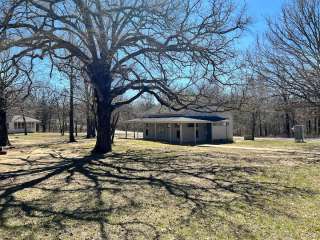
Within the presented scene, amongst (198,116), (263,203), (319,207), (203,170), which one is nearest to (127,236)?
(263,203)

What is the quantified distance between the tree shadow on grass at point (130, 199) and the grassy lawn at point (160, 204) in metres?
0.02

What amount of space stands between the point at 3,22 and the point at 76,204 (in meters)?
9.30

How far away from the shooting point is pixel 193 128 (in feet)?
129

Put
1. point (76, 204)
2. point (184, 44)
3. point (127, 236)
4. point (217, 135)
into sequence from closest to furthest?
1. point (127, 236)
2. point (76, 204)
3. point (184, 44)
4. point (217, 135)

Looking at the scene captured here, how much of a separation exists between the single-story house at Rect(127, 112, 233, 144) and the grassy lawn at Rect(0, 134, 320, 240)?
23957mm

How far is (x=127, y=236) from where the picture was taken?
625 centimetres

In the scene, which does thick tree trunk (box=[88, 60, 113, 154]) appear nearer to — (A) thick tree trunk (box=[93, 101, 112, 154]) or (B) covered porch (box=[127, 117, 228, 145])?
(A) thick tree trunk (box=[93, 101, 112, 154])

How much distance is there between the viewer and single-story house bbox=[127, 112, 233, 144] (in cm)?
3828

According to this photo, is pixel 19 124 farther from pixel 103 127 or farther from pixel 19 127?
pixel 103 127

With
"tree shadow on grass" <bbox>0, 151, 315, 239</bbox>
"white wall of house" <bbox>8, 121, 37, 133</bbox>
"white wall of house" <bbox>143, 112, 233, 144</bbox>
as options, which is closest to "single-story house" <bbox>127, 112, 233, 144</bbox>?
"white wall of house" <bbox>143, 112, 233, 144</bbox>

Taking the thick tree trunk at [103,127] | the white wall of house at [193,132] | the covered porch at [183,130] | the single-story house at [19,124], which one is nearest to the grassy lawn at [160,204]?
the thick tree trunk at [103,127]

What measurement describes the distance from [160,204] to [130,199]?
875mm

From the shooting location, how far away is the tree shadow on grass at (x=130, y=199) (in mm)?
6738

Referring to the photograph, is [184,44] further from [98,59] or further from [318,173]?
[318,173]
